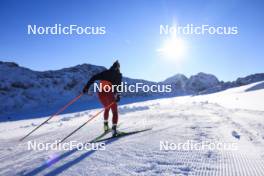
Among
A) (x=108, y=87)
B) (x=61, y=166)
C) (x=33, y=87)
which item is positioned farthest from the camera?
(x=33, y=87)

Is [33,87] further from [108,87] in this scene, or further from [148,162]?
[148,162]

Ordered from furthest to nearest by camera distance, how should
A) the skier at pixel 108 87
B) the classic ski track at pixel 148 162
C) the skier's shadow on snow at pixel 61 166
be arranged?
the skier at pixel 108 87, the skier's shadow on snow at pixel 61 166, the classic ski track at pixel 148 162

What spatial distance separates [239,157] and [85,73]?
197 ft

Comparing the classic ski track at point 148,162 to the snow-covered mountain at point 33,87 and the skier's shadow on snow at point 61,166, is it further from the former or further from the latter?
the snow-covered mountain at point 33,87

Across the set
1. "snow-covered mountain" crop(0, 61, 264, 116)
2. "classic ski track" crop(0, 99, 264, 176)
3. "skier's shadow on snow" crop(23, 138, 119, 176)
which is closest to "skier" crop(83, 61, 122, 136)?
"classic ski track" crop(0, 99, 264, 176)

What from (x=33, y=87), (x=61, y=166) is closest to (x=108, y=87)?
(x=61, y=166)

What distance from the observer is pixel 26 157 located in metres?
5.35

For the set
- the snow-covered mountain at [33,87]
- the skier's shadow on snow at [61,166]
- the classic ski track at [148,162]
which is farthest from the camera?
the snow-covered mountain at [33,87]

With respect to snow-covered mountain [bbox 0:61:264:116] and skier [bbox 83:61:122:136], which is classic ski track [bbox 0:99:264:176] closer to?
skier [bbox 83:61:122:136]

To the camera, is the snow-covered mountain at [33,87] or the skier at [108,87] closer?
the skier at [108,87]

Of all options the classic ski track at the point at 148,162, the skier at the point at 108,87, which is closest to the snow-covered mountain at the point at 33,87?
the skier at the point at 108,87

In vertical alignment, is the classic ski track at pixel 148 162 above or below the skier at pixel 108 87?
below

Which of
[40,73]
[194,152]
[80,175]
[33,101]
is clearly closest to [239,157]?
[194,152]

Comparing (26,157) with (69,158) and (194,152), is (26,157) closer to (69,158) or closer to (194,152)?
(69,158)
